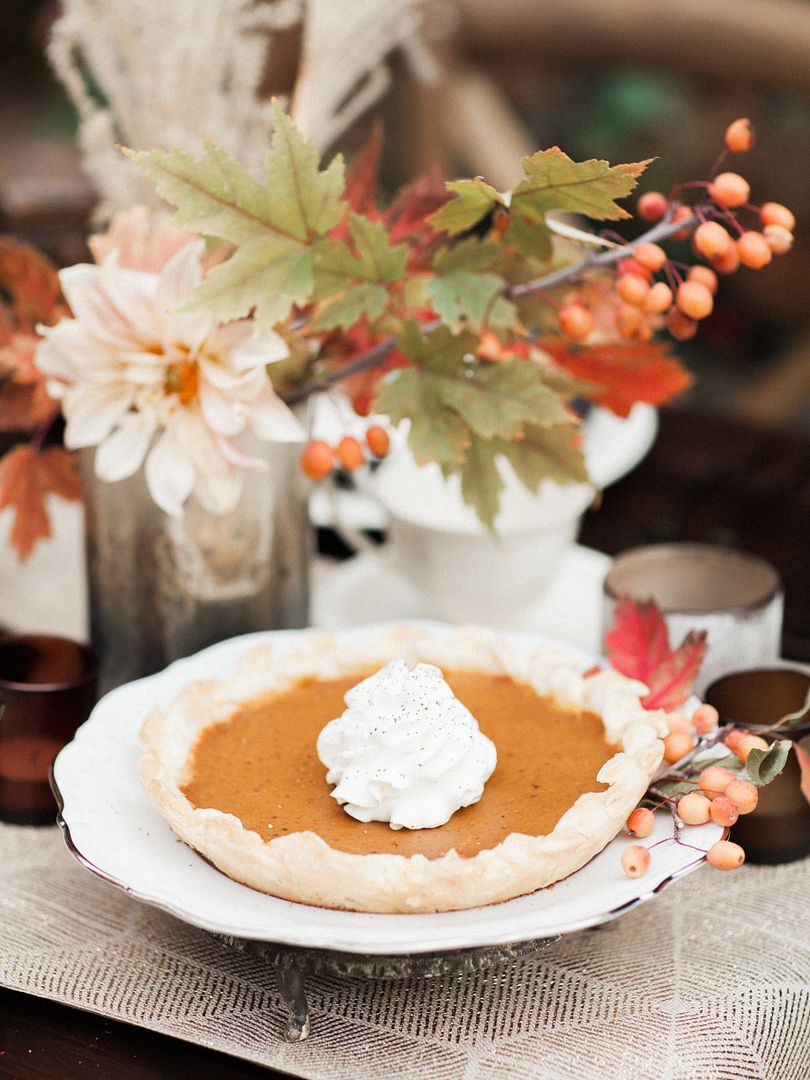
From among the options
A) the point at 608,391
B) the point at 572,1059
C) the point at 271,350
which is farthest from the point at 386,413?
the point at 572,1059

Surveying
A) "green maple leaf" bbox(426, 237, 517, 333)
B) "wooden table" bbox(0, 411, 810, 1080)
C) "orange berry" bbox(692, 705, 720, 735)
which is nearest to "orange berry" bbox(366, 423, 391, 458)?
"green maple leaf" bbox(426, 237, 517, 333)

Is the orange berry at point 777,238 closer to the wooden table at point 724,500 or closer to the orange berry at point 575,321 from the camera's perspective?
the orange berry at point 575,321

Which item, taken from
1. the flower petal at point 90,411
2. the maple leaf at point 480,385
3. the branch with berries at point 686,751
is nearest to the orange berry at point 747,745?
the branch with berries at point 686,751

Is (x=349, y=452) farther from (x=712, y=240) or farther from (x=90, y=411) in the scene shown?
(x=712, y=240)

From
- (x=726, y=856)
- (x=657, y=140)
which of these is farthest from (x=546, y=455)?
(x=657, y=140)

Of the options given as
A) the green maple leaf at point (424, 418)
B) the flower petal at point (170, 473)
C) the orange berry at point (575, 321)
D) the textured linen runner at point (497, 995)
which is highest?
the orange berry at point (575, 321)

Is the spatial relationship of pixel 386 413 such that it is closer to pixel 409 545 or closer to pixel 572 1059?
pixel 409 545

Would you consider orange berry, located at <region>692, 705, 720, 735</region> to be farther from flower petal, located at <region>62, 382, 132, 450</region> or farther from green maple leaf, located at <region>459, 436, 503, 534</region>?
flower petal, located at <region>62, 382, 132, 450</region>

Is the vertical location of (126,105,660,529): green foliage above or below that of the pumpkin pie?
above
